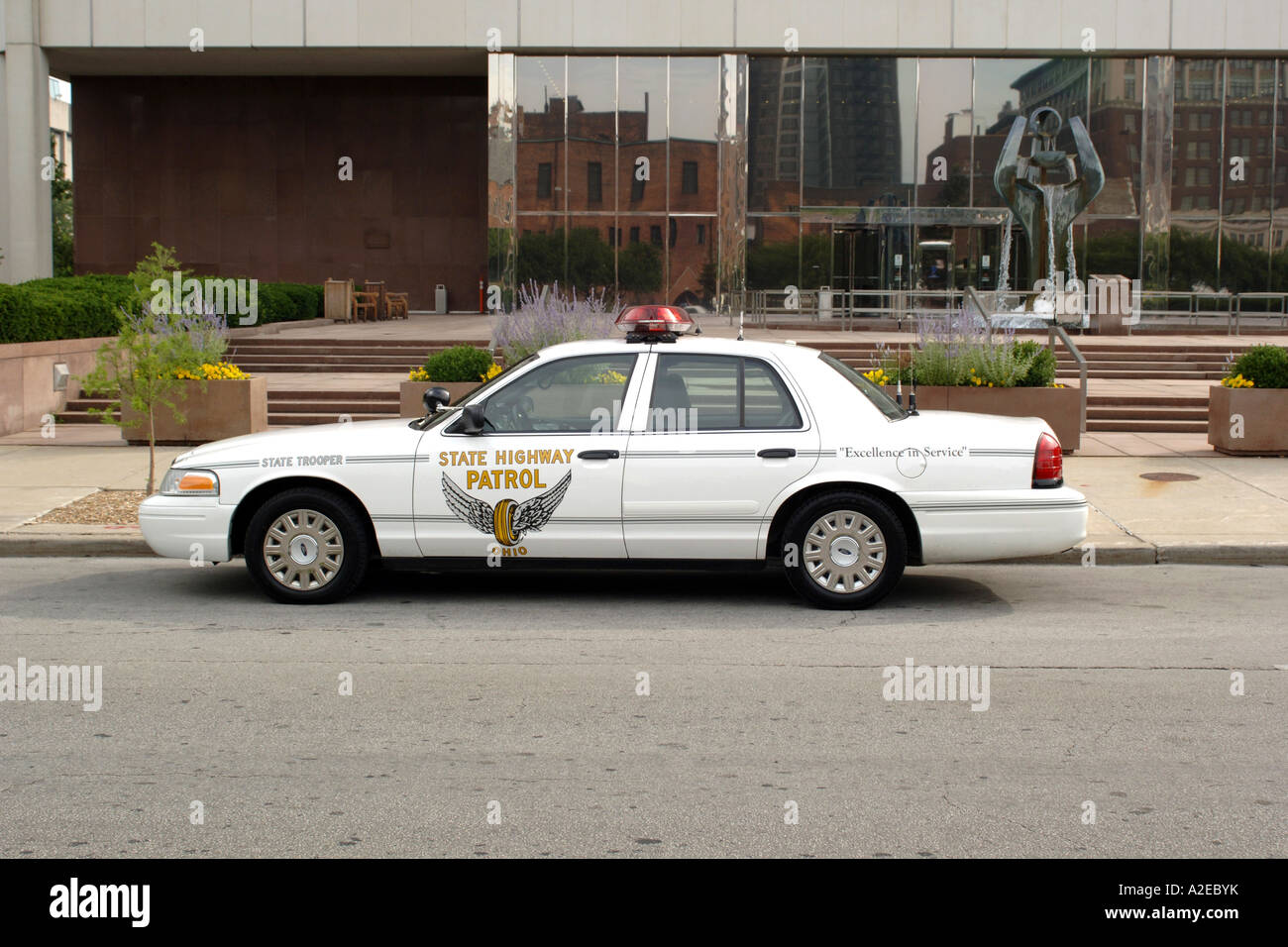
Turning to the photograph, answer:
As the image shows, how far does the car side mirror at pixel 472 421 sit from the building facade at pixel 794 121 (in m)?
24.2

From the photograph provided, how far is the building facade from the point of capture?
31.5 meters

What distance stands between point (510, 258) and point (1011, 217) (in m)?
11.0

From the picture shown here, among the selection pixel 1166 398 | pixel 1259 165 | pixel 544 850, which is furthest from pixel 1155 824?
pixel 1259 165

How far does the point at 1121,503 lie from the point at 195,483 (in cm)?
753

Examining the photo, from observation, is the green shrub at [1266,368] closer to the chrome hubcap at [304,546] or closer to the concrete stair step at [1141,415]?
the concrete stair step at [1141,415]

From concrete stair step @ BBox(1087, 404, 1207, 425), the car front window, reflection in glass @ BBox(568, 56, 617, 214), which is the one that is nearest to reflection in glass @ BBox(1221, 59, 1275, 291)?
reflection in glass @ BBox(568, 56, 617, 214)

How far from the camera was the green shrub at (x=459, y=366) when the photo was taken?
51.4 ft

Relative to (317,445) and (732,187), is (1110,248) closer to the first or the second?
(732,187)

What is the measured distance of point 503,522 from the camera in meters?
8.31

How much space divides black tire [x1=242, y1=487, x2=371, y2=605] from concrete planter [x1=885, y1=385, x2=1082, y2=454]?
26.2 ft

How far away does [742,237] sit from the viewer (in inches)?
1264

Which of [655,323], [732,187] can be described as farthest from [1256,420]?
[732,187]

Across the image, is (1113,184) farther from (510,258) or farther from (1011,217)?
(510,258)

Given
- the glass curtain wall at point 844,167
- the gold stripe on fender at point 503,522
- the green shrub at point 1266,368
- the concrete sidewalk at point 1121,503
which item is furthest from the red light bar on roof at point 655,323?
the glass curtain wall at point 844,167
